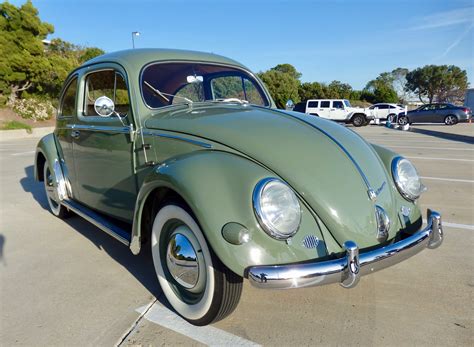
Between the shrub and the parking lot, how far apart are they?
18.5 meters

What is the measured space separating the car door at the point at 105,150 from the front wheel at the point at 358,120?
19907 mm

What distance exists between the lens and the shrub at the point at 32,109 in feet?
63.5

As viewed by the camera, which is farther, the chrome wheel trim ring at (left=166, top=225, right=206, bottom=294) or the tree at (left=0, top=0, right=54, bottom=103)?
the tree at (left=0, top=0, right=54, bottom=103)

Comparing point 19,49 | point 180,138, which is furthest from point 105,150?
point 19,49

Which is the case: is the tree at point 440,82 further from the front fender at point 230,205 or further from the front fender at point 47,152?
the front fender at point 230,205

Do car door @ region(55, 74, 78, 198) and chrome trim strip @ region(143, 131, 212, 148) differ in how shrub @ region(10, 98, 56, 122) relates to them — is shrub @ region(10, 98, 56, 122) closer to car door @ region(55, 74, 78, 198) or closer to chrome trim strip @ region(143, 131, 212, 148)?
car door @ region(55, 74, 78, 198)

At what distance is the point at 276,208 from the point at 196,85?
181 centimetres

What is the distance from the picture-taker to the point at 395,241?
7.16ft

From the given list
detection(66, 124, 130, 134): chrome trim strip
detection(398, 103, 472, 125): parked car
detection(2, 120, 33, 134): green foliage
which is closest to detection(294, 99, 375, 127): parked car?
detection(398, 103, 472, 125): parked car

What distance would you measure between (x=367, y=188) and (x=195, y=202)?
1.08 metres

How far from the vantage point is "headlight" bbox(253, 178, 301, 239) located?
1834 mm

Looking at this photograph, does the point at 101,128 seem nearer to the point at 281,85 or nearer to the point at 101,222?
the point at 101,222

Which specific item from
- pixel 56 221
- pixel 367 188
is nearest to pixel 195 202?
pixel 367 188

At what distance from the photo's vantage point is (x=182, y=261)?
2.19m
